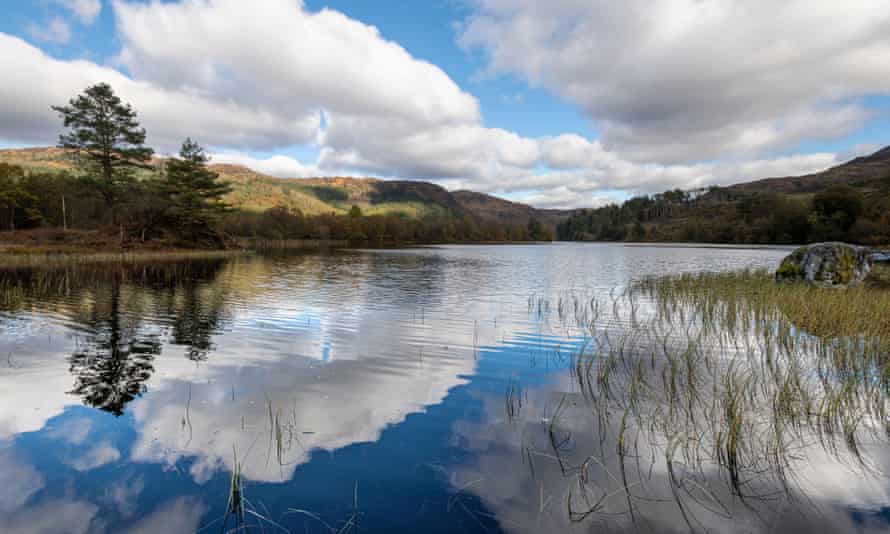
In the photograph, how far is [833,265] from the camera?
21.4 meters

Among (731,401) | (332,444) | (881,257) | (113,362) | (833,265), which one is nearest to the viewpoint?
(332,444)

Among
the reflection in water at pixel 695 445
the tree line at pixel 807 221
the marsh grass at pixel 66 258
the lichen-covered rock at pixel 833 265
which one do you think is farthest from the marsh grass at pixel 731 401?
the tree line at pixel 807 221

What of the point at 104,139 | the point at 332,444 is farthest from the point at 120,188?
the point at 332,444

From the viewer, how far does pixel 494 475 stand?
5.51 metres

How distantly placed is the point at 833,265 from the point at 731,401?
70.5ft

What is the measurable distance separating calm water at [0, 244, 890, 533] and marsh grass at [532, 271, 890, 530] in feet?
0.28

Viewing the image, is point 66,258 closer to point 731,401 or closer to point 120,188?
point 120,188


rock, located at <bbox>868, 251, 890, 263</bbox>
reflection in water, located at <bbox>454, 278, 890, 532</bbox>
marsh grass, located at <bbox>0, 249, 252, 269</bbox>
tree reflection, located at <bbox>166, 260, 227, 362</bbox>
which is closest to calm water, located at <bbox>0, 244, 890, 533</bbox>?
reflection in water, located at <bbox>454, 278, 890, 532</bbox>

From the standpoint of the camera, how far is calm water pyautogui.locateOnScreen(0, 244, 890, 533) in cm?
464

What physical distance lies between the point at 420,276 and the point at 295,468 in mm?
28702

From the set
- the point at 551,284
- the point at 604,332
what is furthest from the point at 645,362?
the point at 551,284

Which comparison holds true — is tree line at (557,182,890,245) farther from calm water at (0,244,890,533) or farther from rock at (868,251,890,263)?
calm water at (0,244,890,533)

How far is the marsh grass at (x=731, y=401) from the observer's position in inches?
208

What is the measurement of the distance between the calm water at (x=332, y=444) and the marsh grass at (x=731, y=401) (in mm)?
85
